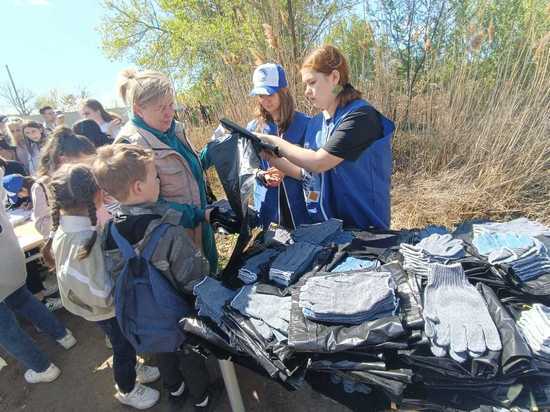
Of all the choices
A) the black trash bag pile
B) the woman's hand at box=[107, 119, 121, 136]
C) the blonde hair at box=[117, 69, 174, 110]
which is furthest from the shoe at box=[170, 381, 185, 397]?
the woman's hand at box=[107, 119, 121, 136]

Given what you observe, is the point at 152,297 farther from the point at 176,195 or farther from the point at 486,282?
the point at 486,282

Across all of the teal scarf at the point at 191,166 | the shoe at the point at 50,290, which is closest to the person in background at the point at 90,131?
the shoe at the point at 50,290

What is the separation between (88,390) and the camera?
6.88 ft

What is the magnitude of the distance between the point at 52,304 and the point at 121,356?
5.20 feet

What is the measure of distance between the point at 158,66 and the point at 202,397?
425 inches

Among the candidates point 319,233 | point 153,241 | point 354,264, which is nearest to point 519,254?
point 354,264

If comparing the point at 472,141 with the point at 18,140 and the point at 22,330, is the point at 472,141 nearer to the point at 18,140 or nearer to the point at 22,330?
the point at 22,330

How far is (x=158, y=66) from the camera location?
401 inches

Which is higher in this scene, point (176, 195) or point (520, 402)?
point (176, 195)

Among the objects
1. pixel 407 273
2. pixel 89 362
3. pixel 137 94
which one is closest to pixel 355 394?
pixel 407 273

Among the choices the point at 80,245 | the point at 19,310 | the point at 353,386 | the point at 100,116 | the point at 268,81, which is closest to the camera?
the point at 353,386

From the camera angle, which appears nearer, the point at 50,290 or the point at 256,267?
the point at 256,267

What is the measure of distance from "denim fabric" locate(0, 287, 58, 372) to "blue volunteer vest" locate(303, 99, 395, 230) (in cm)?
209

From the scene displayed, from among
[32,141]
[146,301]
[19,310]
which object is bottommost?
[19,310]
